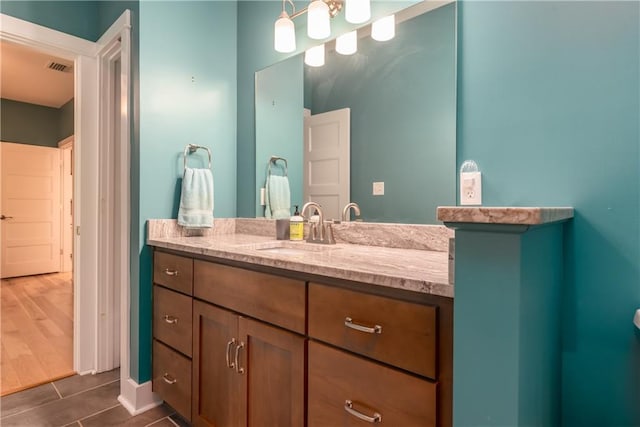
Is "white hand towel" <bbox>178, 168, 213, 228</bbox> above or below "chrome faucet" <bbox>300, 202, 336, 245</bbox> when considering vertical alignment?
above

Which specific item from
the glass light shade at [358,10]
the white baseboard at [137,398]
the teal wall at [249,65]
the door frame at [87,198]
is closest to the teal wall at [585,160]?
the glass light shade at [358,10]

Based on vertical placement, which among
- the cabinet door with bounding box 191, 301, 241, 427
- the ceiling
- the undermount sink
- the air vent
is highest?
the air vent

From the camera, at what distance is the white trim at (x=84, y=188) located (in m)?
2.14

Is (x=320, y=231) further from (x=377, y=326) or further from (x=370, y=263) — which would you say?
(x=377, y=326)

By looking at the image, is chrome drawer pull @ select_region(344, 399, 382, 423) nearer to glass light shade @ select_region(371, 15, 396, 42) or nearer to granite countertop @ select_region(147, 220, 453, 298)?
granite countertop @ select_region(147, 220, 453, 298)

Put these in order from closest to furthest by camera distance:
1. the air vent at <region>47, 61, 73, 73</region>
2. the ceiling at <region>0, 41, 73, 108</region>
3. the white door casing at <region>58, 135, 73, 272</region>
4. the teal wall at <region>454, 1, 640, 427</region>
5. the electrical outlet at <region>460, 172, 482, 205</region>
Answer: the teal wall at <region>454, 1, 640, 427</region>, the electrical outlet at <region>460, 172, 482, 205</region>, the ceiling at <region>0, 41, 73, 108</region>, the air vent at <region>47, 61, 73, 73</region>, the white door casing at <region>58, 135, 73, 272</region>

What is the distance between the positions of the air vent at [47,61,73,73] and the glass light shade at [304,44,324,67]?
3.28 meters

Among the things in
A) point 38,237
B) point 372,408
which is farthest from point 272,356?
point 38,237

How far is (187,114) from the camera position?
6.59 ft

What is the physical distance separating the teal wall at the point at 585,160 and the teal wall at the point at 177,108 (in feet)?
5.17

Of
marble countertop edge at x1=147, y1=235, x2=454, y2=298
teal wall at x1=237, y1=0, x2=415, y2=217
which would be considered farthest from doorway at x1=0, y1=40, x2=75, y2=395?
marble countertop edge at x1=147, y1=235, x2=454, y2=298

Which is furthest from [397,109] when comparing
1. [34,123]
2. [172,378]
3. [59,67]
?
[34,123]

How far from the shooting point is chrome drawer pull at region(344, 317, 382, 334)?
888 millimetres

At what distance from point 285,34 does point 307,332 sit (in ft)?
4.81
